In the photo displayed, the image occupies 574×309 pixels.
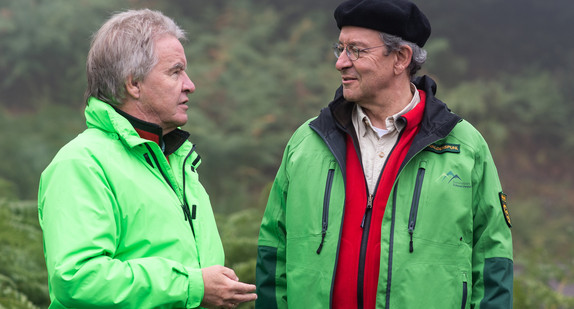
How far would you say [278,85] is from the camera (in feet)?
48.4

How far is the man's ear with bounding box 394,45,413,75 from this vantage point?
3.11m

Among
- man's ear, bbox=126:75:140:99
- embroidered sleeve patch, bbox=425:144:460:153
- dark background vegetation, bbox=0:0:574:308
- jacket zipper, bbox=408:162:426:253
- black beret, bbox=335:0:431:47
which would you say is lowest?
dark background vegetation, bbox=0:0:574:308

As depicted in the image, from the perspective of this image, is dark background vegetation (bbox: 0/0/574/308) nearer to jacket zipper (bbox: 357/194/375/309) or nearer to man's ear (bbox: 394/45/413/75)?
man's ear (bbox: 394/45/413/75)

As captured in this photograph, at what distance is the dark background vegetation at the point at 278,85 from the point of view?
477 inches

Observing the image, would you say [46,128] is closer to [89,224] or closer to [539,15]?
[89,224]

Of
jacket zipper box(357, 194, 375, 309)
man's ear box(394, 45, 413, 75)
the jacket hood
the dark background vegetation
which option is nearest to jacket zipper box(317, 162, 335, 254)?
jacket zipper box(357, 194, 375, 309)

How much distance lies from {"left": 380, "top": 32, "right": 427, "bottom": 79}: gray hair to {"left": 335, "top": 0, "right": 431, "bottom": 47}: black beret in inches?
0.7

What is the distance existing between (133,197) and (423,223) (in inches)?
48.4

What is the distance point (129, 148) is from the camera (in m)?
2.44

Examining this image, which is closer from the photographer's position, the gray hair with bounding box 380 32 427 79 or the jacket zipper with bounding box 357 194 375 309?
the jacket zipper with bounding box 357 194 375 309

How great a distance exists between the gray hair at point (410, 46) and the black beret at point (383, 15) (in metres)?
0.02

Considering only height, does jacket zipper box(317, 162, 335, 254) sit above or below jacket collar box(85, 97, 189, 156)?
below

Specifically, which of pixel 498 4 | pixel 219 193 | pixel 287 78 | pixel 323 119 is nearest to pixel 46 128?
pixel 219 193

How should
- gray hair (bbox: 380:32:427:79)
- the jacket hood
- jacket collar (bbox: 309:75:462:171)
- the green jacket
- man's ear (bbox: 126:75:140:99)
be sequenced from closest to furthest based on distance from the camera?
the jacket hood → man's ear (bbox: 126:75:140:99) → the green jacket → jacket collar (bbox: 309:75:462:171) → gray hair (bbox: 380:32:427:79)
